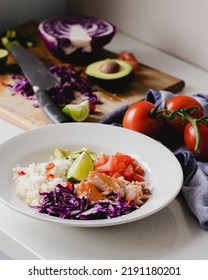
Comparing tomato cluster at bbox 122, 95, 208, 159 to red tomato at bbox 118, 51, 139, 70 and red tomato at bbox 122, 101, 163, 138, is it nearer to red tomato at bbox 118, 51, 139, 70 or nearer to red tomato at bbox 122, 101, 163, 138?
red tomato at bbox 122, 101, 163, 138

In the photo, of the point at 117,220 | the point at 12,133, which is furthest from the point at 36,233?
the point at 12,133

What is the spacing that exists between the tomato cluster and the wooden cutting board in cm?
20

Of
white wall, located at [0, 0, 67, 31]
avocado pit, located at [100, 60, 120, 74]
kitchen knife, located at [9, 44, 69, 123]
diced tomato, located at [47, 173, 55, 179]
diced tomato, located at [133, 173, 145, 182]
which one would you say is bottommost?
white wall, located at [0, 0, 67, 31]

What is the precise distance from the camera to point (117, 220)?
4.60 feet

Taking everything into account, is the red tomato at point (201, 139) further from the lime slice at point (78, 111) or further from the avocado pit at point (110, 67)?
the avocado pit at point (110, 67)

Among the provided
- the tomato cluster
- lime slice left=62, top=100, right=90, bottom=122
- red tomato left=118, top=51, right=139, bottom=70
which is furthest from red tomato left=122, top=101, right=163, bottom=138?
red tomato left=118, top=51, right=139, bottom=70

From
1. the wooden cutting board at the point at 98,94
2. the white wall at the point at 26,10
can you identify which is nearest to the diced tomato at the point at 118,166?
the wooden cutting board at the point at 98,94

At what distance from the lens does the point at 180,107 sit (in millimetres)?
1769

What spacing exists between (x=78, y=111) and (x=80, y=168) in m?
0.39

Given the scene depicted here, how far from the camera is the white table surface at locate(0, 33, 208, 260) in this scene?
1.42 metres

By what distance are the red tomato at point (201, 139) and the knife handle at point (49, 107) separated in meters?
0.34

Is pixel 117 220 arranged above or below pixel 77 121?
above

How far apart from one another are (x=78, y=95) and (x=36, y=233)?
26.7 inches
